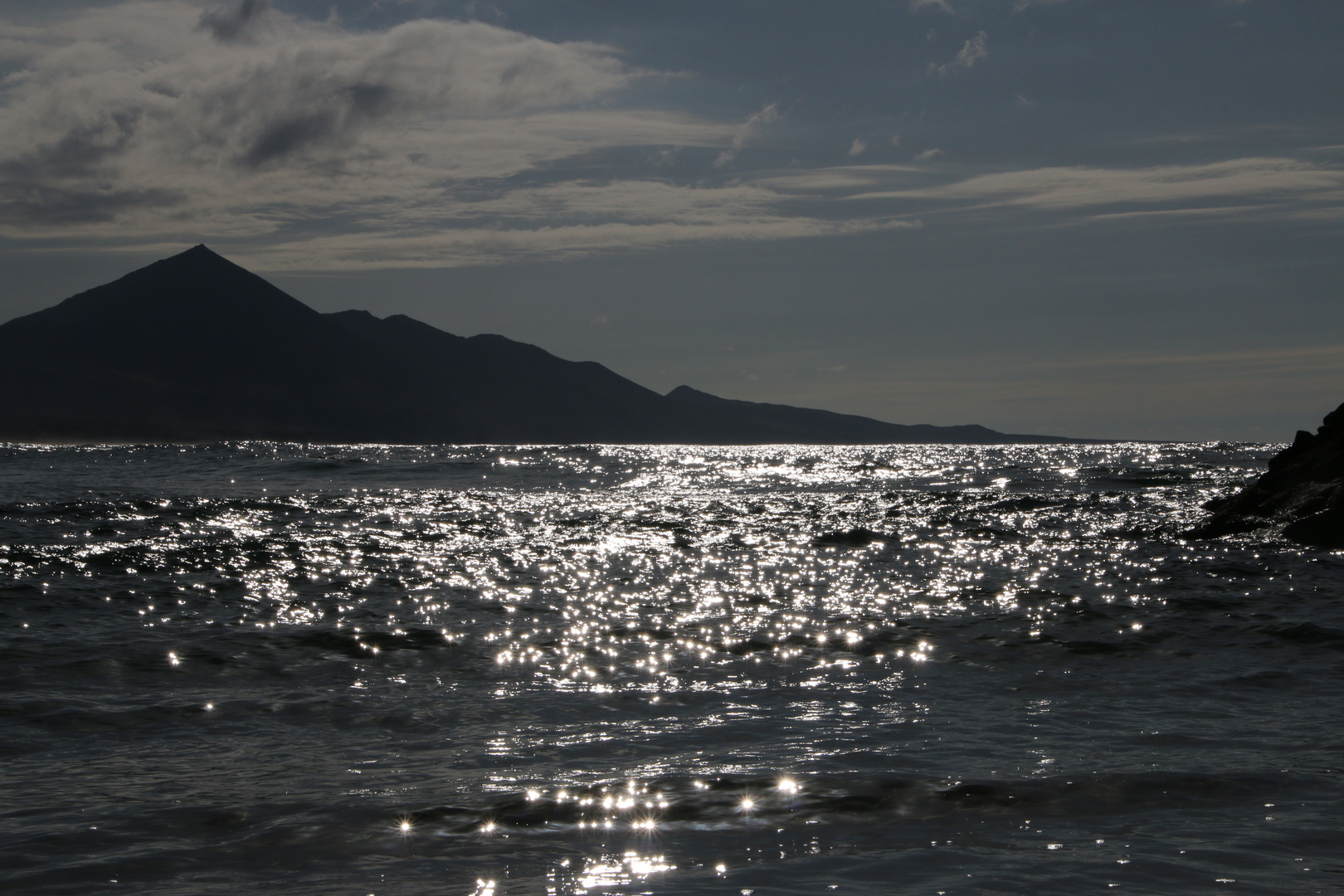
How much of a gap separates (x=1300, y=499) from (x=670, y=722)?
21735 mm

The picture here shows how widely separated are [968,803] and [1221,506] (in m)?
26.3

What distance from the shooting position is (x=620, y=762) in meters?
7.76

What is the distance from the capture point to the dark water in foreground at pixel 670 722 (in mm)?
5879

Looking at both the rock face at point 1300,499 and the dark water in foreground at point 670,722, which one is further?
the rock face at point 1300,499

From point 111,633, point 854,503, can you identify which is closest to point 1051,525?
point 854,503

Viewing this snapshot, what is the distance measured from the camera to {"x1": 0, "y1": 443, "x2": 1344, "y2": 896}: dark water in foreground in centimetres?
588

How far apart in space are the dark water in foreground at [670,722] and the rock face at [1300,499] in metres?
1.15

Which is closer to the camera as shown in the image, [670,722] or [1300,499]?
[670,722]

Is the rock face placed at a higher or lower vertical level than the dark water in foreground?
higher

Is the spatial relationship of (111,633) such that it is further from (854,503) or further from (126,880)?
(854,503)

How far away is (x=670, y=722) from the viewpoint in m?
9.12

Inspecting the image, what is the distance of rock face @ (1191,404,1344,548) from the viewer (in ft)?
74.6

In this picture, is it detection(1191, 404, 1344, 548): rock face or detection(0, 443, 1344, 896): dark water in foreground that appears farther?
detection(1191, 404, 1344, 548): rock face

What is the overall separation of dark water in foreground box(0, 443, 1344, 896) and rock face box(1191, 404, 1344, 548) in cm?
115
